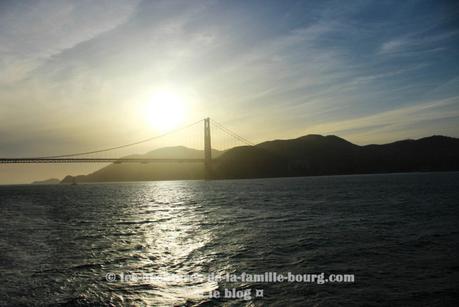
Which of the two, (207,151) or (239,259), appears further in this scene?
(207,151)

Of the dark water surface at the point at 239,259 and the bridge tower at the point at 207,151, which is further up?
the bridge tower at the point at 207,151

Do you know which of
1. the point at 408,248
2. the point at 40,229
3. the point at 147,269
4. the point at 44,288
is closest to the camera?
the point at 44,288

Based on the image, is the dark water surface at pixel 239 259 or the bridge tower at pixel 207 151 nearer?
the dark water surface at pixel 239 259

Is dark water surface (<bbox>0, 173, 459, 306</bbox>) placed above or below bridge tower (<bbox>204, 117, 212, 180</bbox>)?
below

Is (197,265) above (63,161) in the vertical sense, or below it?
below

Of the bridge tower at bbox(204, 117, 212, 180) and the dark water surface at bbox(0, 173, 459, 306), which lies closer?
the dark water surface at bbox(0, 173, 459, 306)

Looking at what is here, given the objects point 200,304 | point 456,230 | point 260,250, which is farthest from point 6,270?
point 456,230

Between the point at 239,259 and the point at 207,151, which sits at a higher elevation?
the point at 207,151

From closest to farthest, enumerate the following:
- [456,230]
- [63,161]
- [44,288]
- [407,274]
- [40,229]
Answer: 1. [44,288]
2. [407,274]
3. [456,230]
4. [40,229]
5. [63,161]

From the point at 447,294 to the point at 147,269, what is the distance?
1120 cm

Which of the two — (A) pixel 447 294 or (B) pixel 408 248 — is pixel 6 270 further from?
(B) pixel 408 248

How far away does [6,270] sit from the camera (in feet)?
47.2

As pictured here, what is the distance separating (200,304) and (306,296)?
343cm

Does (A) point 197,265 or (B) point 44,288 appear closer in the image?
(B) point 44,288
